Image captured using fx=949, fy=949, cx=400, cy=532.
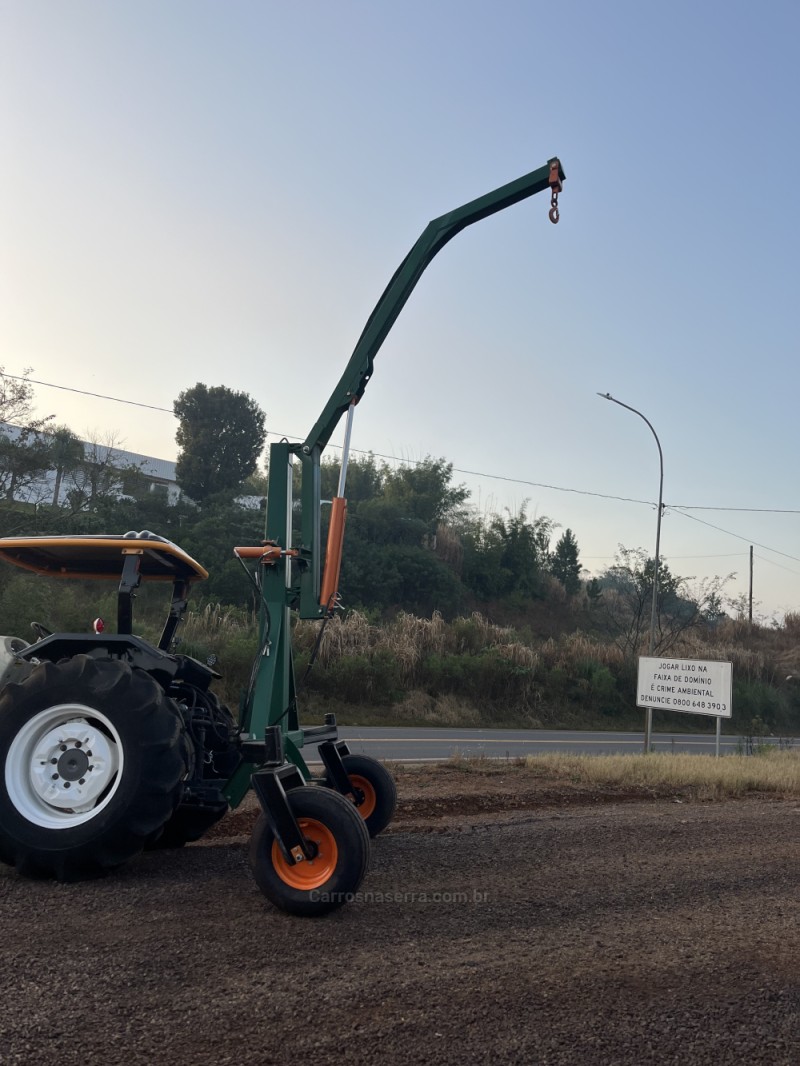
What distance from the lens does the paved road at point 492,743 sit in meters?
17.7

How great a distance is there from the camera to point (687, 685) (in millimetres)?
17984

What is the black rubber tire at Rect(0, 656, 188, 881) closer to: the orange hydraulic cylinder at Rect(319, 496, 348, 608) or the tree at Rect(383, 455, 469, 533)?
the orange hydraulic cylinder at Rect(319, 496, 348, 608)

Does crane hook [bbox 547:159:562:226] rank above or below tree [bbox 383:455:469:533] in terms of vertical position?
below

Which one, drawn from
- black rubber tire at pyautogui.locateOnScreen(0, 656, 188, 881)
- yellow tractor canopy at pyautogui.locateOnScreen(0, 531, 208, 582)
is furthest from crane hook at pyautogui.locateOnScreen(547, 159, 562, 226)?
black rubber tire at pyautogui.locateOnScreen(0, 656, 188, 881)

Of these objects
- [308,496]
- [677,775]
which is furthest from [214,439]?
[308,496]

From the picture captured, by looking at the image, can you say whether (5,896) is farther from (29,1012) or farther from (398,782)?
(398,782)

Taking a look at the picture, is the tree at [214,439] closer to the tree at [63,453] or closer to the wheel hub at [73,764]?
the tree at [63,453]

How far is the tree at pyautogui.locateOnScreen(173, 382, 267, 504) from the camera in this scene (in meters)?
44.2

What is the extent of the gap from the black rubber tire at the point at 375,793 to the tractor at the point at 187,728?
0.03 ft

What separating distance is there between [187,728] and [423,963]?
2.41m

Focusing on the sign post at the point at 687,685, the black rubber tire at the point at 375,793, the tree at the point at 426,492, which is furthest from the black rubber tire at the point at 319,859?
the tree at the point at 426,492

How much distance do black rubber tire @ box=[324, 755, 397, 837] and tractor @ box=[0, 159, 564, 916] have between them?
0.03 feet

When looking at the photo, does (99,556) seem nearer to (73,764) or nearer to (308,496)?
(308,496)

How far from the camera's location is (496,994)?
381cm
